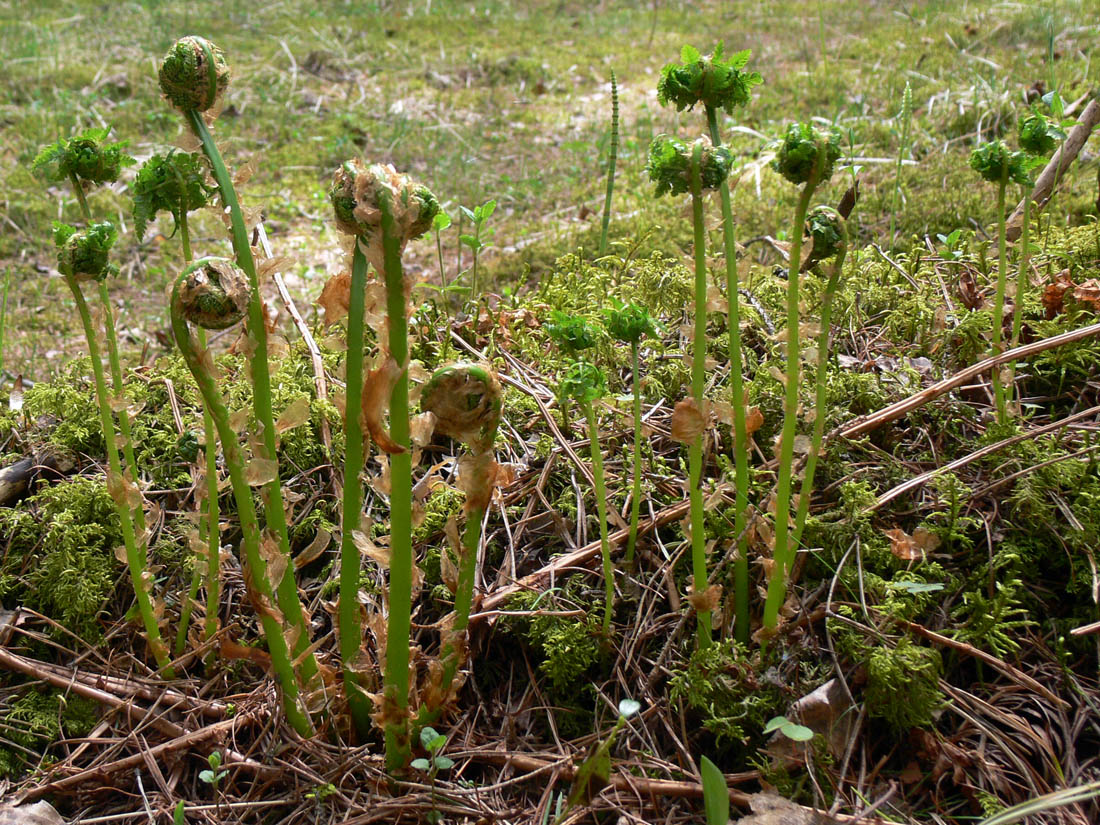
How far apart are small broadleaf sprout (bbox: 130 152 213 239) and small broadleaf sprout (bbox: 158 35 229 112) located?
10 centimetres

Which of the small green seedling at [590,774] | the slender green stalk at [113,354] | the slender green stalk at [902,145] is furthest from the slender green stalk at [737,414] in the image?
the slender green stalk at [902,145]

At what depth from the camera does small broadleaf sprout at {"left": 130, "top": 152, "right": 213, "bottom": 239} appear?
1357mm

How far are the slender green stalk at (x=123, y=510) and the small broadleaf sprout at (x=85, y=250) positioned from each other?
3 cm

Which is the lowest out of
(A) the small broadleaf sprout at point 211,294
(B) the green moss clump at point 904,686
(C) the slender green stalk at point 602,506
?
(B) the green moss clump at point 904,686

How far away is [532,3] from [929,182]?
6.31m

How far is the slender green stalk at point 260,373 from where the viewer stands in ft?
4.14

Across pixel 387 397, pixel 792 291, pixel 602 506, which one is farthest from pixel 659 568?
pixel 387 397

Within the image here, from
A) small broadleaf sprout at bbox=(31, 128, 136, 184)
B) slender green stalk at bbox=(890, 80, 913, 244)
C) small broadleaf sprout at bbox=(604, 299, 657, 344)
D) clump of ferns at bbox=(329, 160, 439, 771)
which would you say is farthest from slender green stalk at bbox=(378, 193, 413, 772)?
slender green stalk at bbox=(890, 80, 913, 244)

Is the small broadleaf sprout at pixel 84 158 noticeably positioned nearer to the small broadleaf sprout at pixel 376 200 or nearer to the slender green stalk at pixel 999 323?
the small broadleaf sprout at pixel 376 200

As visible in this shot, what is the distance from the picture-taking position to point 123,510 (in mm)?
1562

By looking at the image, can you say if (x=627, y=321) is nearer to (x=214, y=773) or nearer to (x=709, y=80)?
(x=709, y=80)

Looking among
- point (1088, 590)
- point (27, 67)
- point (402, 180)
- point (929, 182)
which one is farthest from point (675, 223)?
point (27, 67)

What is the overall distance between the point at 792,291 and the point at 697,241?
0.19m

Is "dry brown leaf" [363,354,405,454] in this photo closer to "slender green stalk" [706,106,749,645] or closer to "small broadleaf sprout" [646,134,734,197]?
"small broadleaf sprout" [646,134,734,197]
